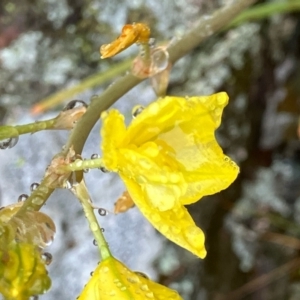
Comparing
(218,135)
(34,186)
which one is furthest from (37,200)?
(218,135)

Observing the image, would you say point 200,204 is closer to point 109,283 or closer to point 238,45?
point 238,45

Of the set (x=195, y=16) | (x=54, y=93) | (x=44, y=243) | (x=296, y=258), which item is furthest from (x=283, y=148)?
(x=44, y=243)

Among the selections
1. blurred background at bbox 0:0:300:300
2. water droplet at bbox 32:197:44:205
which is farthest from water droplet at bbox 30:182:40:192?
blurred background at bbox 0:0:300:300

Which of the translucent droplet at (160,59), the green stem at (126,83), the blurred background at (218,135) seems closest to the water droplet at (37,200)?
the green stem at (126,83)

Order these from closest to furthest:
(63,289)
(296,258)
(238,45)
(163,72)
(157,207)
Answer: (157,207), (163,72), (63,289), (238,45), (296,258)

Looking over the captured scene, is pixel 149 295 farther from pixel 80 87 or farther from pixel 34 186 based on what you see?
pixel 80 87

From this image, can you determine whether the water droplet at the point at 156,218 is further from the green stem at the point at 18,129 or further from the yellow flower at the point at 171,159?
the green stem at the point at 18,129
